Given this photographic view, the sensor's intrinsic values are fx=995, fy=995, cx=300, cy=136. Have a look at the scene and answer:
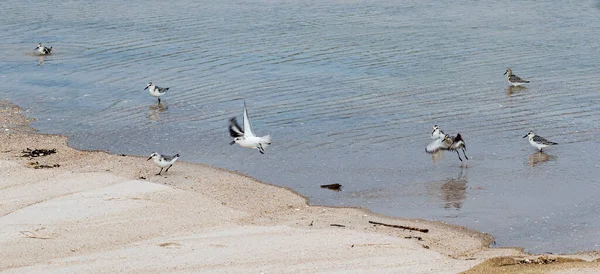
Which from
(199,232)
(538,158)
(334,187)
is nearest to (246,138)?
(334,187)

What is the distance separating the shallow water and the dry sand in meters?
0.62

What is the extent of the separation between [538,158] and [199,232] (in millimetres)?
6137

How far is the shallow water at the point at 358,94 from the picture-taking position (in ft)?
44.8

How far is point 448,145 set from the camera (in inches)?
589

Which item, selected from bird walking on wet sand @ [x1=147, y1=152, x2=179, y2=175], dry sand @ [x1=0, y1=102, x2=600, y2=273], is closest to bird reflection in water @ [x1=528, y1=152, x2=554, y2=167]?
dry sand @ [x1=0, y1=102, x2=600, y2=273]

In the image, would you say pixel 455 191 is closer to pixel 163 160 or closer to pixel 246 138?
pixel 246 138

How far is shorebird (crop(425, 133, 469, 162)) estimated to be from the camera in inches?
587

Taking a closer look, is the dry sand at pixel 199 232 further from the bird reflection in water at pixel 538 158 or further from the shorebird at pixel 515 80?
the shorebird at pixel 515 80

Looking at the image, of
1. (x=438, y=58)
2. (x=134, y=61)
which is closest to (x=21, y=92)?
(x=134, y=61)

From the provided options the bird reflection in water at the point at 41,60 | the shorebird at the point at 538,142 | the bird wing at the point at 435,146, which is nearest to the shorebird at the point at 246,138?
the bird wing at the point at 435,146

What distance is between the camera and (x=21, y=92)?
20719 mm

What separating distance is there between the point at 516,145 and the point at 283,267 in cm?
702

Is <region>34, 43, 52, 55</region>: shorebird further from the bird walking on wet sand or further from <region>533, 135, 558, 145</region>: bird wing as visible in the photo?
<region>533, 135, 558, 145</region>: bird wing

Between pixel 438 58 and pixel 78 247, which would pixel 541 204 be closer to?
pixel 78 247
